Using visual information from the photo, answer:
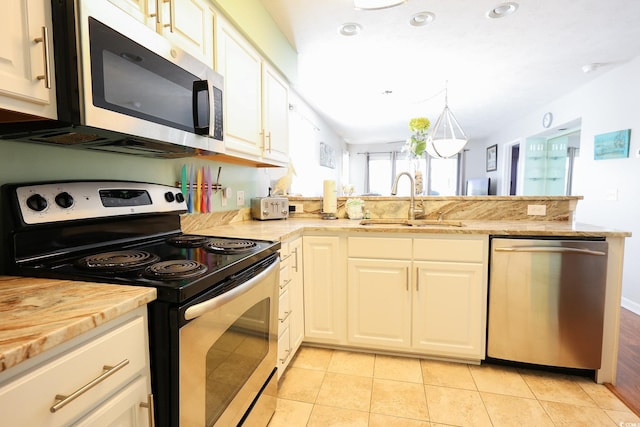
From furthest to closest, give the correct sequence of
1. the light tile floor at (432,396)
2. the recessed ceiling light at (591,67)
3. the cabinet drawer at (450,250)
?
1. the recessed ceiling light at (591,67)
2. the cabinet drawer at (450,250)
3. the light tile floor at (432,396)

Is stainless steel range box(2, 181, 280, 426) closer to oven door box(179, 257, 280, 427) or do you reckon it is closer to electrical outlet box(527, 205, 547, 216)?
oven door box(179, 257, 280, 427)

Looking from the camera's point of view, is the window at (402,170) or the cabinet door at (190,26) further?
the window at (402,170)

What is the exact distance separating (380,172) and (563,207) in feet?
21.0

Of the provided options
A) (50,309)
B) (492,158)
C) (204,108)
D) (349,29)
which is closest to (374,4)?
(349,29)

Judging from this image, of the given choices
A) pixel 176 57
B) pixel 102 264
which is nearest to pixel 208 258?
pixel 102 264

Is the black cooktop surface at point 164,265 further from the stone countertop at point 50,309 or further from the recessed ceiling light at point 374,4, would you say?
the recessed ceiling light at point 374,4

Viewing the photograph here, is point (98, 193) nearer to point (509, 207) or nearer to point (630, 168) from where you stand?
point (509, 207)

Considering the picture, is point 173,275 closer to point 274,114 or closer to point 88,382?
point 88,382

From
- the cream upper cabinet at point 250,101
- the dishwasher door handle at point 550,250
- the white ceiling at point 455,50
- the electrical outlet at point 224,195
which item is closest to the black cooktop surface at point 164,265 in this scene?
the cream upper cabinet at point 250,101

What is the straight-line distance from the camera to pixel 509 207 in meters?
2.27

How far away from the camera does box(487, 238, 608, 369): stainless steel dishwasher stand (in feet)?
5.59

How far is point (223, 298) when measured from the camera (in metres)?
0.97

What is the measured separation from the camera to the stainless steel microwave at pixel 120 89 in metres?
0.82

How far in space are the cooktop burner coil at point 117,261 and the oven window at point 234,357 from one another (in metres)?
0.35
